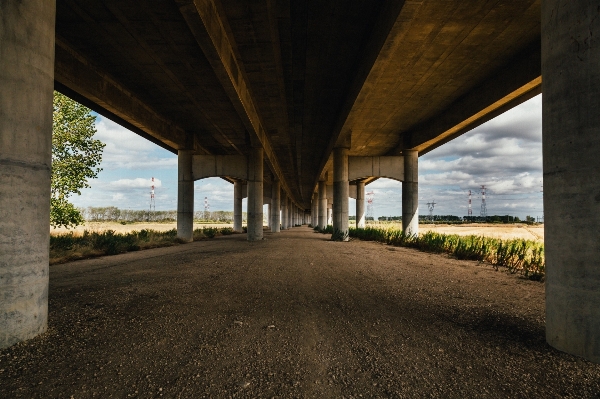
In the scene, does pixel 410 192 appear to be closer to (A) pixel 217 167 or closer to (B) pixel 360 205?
(A) pixel 217 167

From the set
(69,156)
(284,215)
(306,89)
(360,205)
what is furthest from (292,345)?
(284,215)

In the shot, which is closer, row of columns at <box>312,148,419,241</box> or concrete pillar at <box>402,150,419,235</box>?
row of columns at <box>312,148,419,241</box>

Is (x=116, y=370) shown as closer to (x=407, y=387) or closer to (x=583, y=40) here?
(x=407, y=387)

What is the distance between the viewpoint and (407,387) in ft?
9.25

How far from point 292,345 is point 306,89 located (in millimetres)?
12637

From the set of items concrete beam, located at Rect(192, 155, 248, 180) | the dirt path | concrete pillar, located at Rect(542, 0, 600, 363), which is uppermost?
concrete beam, located at Rect(192, 155, 248, 180)

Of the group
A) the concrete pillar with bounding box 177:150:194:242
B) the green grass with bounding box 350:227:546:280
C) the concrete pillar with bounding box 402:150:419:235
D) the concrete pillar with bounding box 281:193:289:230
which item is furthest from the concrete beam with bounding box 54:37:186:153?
the concrete pillar with bounding box 281:193:289:230

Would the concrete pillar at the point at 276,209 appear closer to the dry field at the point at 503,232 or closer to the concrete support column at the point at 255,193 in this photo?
the concrete support column at the point at 255,193

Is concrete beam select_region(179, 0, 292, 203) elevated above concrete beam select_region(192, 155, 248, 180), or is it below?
above

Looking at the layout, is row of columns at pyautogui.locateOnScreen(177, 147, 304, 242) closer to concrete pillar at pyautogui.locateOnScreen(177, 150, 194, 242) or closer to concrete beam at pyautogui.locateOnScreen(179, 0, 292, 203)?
concrete pillar at pyautogui.locateOnScreen(177, 150, 194, 242)

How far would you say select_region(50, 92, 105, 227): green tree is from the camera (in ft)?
57.0

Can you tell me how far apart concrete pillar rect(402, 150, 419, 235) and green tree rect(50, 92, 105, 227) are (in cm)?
2064

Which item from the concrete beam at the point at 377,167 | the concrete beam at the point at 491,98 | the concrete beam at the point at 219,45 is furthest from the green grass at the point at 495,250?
the concrete beam at the point at 219,45

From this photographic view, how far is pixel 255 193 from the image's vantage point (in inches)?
925
